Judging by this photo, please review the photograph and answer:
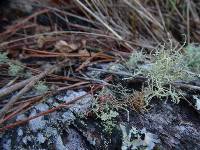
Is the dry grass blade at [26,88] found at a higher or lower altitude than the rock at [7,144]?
higher

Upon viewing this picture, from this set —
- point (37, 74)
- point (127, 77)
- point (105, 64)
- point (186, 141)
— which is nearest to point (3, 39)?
point (37, 74)

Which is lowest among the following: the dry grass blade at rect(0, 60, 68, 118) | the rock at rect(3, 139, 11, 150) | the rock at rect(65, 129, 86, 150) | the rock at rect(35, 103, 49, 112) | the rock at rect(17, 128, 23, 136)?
the rock at rect(3, 139, 11, 150)

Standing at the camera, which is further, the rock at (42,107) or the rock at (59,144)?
the rock at (42,107)

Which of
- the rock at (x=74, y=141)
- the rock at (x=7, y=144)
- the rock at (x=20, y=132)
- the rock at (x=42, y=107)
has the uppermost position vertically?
the rock at (x=42, y=107)

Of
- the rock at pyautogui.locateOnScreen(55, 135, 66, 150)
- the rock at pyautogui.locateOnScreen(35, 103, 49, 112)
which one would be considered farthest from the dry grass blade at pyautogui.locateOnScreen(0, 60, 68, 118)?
the rock at pyautogui.locateOnScreen(55, 135, 66, 150)

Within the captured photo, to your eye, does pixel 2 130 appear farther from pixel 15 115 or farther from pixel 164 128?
pixel 164 128

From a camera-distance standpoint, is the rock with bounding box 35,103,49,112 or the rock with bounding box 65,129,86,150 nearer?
the rock with bounding box 65,129,86,150

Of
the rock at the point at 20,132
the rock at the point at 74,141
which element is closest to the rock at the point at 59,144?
the rock at the point at 74,141

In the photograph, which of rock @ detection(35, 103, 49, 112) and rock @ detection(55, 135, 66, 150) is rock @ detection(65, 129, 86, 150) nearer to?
rock @ detection(55, 135, 66, 150)

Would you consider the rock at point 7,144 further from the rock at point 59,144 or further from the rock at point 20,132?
the rock at point 59,144

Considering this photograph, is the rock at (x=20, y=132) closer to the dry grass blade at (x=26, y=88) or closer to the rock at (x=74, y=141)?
the dry grass blade at (x=26, y=88)

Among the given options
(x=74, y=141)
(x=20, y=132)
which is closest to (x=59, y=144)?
(x=74, y=141)
